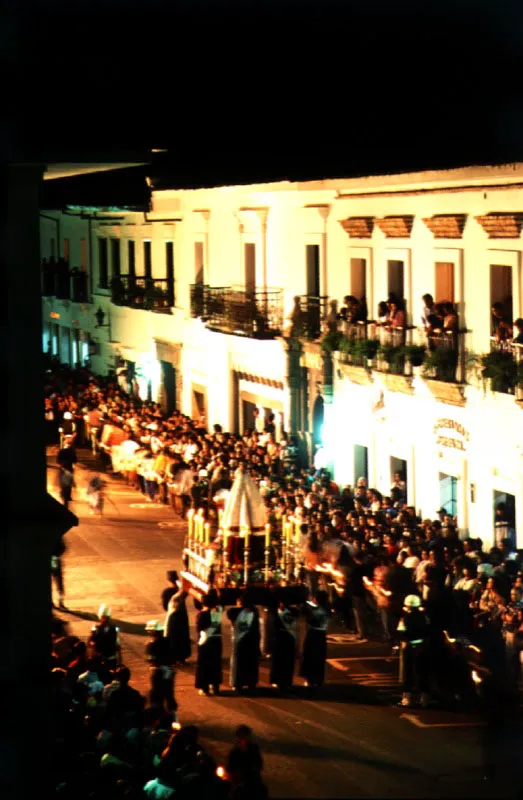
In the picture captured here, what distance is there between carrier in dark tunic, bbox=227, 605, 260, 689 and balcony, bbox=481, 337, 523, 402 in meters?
5.41

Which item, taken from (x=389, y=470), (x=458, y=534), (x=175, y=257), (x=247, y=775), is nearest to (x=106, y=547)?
(x=389, y=470)

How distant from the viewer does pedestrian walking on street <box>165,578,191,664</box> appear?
61.6 feet

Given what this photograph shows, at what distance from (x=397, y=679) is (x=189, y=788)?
8.75 metres

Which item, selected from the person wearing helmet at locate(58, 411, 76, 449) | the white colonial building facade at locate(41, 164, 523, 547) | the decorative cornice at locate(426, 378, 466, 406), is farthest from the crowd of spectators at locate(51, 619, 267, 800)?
the person wearing helmet at locate(58, 411, 76, 449)

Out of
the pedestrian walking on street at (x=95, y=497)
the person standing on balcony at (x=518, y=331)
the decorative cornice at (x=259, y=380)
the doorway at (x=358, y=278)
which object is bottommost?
the pedestrian walking on street at (x=95, y=497)

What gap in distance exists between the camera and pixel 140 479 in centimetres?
3294

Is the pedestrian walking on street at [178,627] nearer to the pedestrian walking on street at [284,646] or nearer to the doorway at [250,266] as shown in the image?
the pedestrian walking on street at [284,646]

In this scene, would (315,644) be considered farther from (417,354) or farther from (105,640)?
(417,354)

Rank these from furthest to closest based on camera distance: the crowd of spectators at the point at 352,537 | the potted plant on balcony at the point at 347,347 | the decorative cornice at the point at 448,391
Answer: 1. the potted plant on balcony at the point at 347,347
2. the decorative cornice at the point at 448,391
3. the crowd of spectators at the point at 352,537

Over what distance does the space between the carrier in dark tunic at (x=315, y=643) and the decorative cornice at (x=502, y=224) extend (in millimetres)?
6463

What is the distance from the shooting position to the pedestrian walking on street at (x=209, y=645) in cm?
1755

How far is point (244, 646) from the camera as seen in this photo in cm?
1781

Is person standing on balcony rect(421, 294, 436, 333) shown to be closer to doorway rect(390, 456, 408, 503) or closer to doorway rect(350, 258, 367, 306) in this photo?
doorway rect(390, 456, 408, 503)

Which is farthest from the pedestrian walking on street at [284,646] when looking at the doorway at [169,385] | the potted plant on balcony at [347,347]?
the doorway at [169,385]
